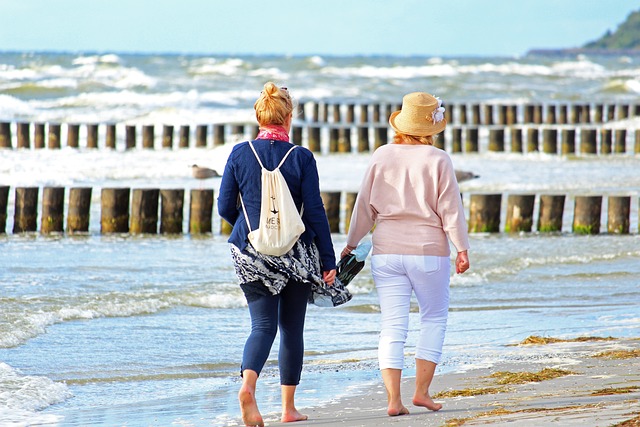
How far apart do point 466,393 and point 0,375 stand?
2.47 metres

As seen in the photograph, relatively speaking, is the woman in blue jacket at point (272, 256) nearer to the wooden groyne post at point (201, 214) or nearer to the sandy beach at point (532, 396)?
the sandy beach at point (532, 396)

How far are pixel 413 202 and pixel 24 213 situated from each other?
26.5ft

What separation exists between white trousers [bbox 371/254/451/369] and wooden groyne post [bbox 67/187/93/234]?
7729 mm

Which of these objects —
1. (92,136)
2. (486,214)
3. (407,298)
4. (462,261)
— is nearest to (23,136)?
(92,136)

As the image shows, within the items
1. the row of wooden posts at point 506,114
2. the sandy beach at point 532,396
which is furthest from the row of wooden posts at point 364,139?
the sandy beach at point 532,396

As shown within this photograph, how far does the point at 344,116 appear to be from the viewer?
1468 inches

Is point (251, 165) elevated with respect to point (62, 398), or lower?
elevated

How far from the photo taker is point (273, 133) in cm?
475

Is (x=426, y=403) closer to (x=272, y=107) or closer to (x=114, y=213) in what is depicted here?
(x=272, y=107)

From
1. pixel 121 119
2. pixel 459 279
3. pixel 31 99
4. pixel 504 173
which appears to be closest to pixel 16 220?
pixel 459 279

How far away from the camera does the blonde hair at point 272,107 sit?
4.73 metres

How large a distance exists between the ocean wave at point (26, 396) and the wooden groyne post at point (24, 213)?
6.19 meters

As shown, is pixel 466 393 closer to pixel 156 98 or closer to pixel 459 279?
pixel 459 279

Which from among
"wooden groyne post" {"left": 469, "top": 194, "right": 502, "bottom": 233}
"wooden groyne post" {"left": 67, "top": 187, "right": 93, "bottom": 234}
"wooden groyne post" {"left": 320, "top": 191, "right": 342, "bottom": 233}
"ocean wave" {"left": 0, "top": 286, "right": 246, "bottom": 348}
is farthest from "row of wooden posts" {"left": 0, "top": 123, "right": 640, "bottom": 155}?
"ocean wave" {"left": 0, "top": 286, "right": 246, "bottom": 348}
